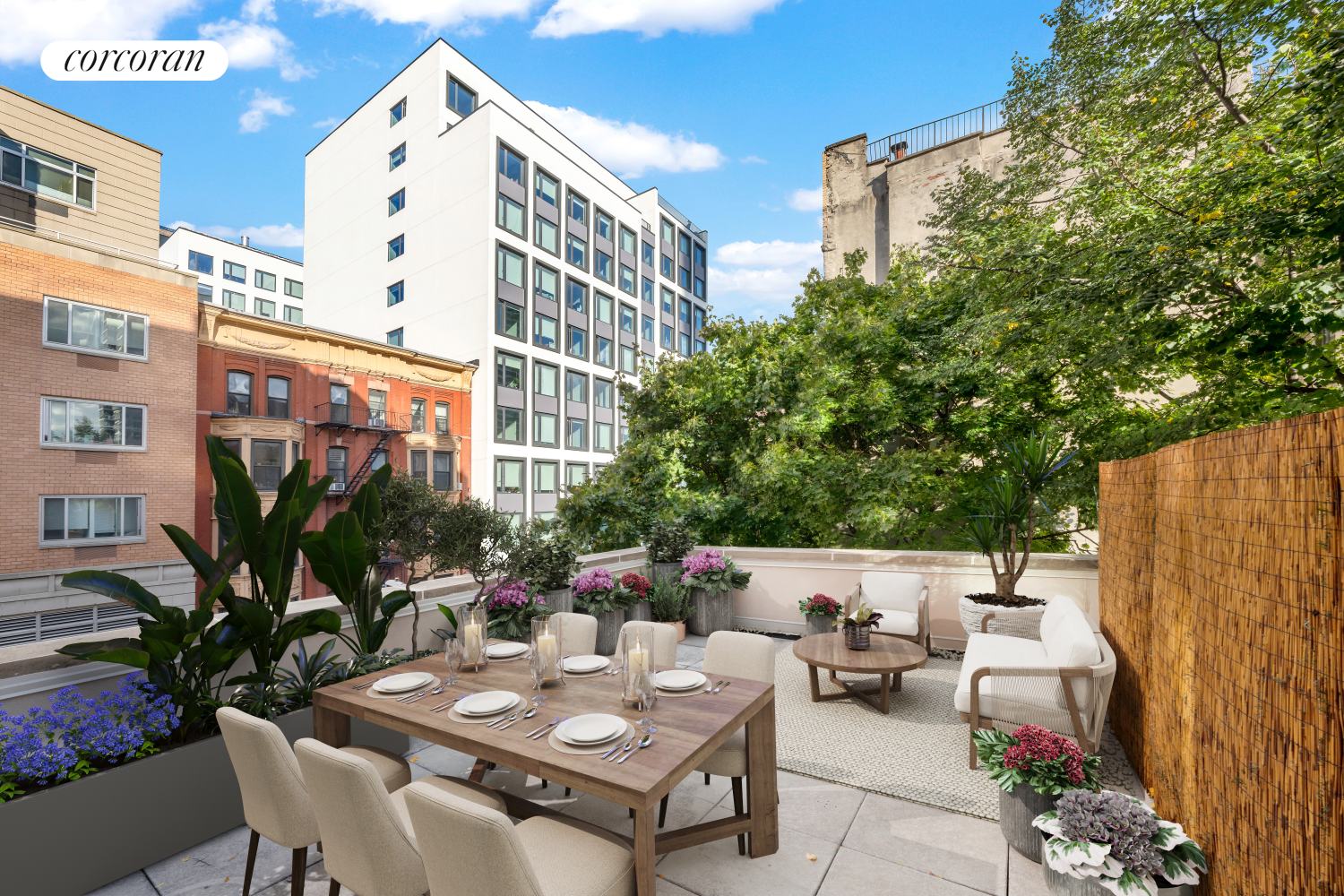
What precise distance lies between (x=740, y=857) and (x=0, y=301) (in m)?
16.5

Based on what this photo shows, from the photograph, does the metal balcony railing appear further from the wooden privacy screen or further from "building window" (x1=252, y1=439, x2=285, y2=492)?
"building window" (x1=252, y1=439, x2=285, y2=492)

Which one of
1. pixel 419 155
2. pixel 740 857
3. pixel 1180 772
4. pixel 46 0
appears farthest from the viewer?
pixel 419 155

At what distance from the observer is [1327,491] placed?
4.53 feet

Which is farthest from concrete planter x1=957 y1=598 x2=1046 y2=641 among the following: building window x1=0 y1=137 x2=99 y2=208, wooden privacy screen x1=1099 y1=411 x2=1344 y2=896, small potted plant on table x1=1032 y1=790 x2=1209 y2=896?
building window x1=0 y1=137 x2=99 y2=208

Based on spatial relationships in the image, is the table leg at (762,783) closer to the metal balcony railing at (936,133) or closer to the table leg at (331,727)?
the table leg at (331,727)

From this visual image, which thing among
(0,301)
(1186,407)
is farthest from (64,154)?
(1186,407)

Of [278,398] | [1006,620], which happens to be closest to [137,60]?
[1006,620]

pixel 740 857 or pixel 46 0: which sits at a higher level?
pixel 46 0

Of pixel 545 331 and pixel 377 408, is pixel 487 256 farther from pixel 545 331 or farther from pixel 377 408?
pixel 377 408

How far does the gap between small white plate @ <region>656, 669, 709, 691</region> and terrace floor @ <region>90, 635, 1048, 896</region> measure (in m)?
0.78

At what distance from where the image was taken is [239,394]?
49.9ft

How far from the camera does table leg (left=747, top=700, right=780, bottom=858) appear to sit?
2.61 metres

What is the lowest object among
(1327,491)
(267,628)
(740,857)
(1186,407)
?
(740,857)

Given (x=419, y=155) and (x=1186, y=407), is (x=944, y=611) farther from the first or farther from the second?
(x=419, y=155)
